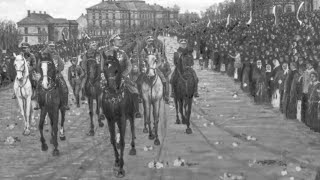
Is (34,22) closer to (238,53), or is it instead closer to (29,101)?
(238,53)

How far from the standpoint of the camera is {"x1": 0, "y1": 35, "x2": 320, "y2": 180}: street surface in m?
9.86

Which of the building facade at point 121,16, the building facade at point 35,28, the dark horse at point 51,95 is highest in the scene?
the building facade at point 121,16

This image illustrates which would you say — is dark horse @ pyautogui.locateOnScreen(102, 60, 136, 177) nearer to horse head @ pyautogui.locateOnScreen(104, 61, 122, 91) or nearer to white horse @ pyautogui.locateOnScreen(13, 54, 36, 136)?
horse head @ pyautogui.locateOnScreen(104, 61, 122, 91)

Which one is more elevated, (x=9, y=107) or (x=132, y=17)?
(x=132, y=17)

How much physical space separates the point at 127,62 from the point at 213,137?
4.32m

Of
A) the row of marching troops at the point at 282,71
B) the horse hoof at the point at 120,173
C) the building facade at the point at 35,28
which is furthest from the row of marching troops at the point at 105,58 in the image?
the building facade at the point at 35,28

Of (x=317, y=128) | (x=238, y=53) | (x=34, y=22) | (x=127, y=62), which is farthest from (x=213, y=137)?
(x=34, y=22)

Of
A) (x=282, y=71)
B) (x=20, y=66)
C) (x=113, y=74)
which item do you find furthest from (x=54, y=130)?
(x=282, y=71)

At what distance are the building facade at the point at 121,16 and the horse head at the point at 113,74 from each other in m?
137

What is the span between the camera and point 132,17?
575 feet

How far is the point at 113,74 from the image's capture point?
30.5ft

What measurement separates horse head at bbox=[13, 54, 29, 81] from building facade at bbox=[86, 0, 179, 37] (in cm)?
13290

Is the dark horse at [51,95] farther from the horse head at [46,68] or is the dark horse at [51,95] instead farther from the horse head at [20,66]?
the horse head at [20,66]

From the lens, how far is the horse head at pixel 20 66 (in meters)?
12.8
